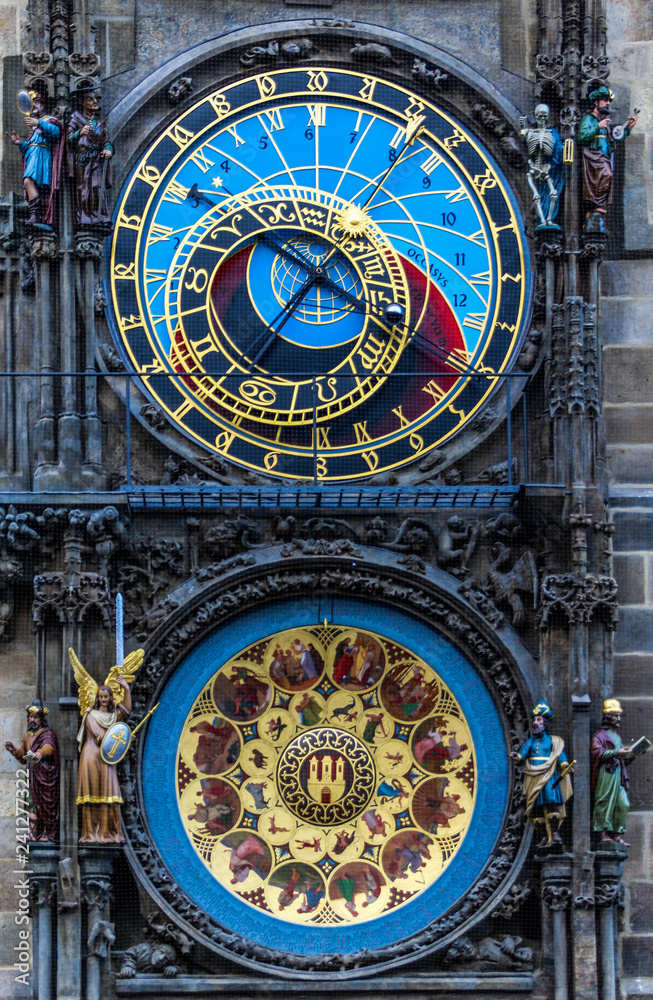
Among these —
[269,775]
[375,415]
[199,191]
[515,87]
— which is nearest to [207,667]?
[269,775]

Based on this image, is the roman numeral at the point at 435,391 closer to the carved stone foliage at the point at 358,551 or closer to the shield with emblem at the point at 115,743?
the carved stone foliage at the point at 358,551

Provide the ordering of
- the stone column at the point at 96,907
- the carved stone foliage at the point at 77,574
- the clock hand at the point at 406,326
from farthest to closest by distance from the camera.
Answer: the clock hand at the point at 406,326, the carved stone foliage at the point at 77,574, the stone column at the point at 96,907

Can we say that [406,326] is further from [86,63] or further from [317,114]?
[86,63]

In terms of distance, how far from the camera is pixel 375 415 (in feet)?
61.5

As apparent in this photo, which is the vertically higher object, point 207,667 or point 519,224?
point 519,224

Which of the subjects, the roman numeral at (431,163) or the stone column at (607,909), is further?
the roman numeral at (431,163)

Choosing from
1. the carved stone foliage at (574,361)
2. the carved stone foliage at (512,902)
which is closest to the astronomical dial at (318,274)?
the carved stone foliage at (574,361)

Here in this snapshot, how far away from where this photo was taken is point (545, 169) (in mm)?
18875

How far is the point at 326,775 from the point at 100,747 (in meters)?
1.64

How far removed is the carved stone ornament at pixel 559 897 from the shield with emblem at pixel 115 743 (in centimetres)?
307

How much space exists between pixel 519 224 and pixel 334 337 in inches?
64.0

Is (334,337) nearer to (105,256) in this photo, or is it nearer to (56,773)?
(105,256)

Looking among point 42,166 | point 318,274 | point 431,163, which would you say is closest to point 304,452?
point 318,274

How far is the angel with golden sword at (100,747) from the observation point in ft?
57.7
